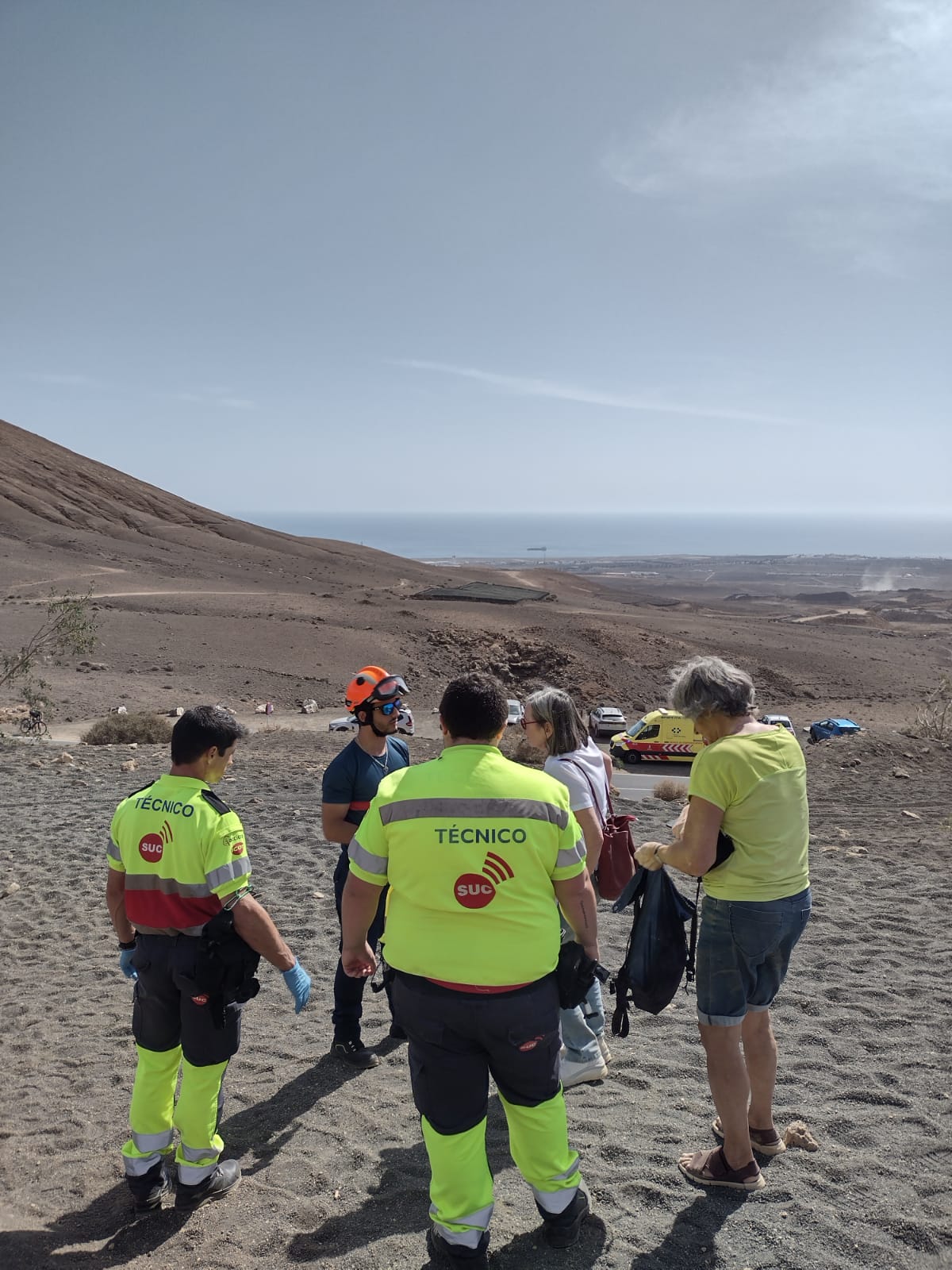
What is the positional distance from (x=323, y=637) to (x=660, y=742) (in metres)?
16.9

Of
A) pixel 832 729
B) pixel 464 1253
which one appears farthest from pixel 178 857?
pixel 832 729

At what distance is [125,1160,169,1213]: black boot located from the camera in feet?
10.4

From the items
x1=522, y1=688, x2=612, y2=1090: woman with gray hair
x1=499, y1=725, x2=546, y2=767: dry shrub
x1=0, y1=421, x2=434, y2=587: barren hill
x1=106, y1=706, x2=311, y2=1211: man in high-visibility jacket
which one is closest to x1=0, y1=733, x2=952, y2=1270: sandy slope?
x1=522, y1=688, x2=612, y2=1090: woman with gray hair

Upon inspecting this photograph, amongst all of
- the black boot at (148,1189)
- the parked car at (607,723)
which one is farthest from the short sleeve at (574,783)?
the parked car at (607,723)

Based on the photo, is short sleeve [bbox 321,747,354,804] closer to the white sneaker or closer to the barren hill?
the white sneaker

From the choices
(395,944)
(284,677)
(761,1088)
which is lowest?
(284,677)

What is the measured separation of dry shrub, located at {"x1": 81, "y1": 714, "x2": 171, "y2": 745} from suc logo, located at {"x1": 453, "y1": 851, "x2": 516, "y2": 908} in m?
15.3

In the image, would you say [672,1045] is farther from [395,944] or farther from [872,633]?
→ [872,633]

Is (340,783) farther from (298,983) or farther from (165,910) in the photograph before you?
(165,910)

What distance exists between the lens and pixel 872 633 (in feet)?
178

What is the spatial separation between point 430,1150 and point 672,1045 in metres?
2.21

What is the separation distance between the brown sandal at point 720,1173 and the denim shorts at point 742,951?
0.59 m

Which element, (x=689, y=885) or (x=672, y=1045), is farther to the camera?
(x=689, y=885)

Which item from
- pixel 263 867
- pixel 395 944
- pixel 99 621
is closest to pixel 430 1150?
pixel 395 944
